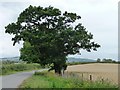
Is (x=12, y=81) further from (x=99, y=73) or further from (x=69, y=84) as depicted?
(x=99, y=73)

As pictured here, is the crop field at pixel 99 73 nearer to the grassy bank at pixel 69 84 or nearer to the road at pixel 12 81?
the grassy bank at pixel 69 84

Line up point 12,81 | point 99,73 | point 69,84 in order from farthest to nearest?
point 99,73 → point 12,81 → point 69,84

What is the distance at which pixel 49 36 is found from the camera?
50312 mm

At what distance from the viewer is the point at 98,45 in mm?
54062

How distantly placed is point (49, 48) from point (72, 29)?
4.12m

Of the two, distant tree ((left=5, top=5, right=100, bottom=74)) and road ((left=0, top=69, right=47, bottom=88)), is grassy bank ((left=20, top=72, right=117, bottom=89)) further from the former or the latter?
distant tree ((left=5, top=5, right=100, bottom=74))

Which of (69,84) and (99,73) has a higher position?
(69,84)

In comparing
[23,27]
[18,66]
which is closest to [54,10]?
[23,27]

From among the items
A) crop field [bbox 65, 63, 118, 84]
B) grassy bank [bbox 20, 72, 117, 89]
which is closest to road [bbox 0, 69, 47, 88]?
grassy bank [bbox 20, 72, 117, 89]

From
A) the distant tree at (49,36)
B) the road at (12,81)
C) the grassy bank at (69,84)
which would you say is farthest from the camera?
the distant tree at (49,36)

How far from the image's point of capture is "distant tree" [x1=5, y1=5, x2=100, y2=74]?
50.2 meters

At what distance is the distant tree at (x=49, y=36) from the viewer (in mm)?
50250

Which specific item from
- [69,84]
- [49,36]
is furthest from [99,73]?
[69,84]

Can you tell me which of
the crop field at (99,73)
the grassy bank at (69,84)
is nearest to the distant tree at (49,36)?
the crop field at (99,73)
